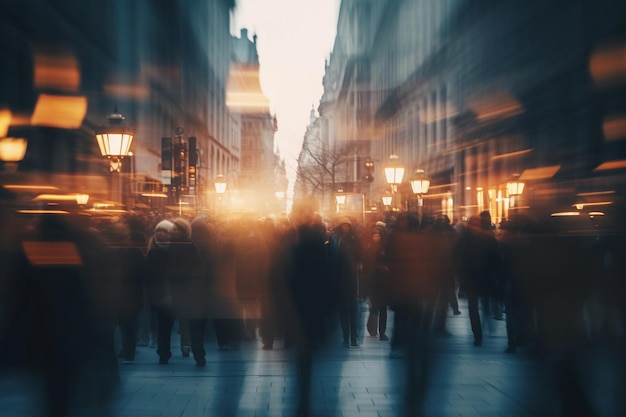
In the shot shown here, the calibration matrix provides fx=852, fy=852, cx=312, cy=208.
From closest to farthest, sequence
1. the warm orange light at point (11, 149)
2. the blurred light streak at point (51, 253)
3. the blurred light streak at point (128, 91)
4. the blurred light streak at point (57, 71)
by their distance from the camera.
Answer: the blurred light streak at point (51, 253) → the warm orange light at point (11, 149) → the blurred light streak at point (57, 71) → the blurred light streak at point (128, 91)

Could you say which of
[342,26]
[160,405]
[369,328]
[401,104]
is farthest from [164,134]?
[342,26]

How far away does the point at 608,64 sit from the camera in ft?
65.9

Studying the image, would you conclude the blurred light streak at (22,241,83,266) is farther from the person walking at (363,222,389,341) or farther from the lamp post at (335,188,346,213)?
the lamp post at (335,188,346,213)

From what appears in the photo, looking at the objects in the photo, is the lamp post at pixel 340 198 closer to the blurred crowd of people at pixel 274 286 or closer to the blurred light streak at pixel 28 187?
the blurred light streak at pixel 28 187

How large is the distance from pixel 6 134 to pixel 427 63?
3101 cm

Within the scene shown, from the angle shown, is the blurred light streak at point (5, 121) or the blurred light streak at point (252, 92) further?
the blurred light streak at point (252, 92)

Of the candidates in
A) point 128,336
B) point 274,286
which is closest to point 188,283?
point 128,336

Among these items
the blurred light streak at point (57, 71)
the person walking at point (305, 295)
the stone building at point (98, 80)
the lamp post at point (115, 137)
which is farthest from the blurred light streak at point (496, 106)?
the person walking at point (305, 295)

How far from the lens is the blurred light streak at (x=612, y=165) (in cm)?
1870

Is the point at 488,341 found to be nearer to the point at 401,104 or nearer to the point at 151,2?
the point at 151,2

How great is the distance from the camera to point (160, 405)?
8250 millimetres

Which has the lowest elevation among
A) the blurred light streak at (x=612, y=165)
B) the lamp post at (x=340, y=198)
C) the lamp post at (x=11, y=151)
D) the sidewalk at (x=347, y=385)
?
the sidewalk at (x=347, y=385)

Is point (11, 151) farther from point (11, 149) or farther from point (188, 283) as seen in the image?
point (188, 283)

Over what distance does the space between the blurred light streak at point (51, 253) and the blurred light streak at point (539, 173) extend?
1833 centimetres
